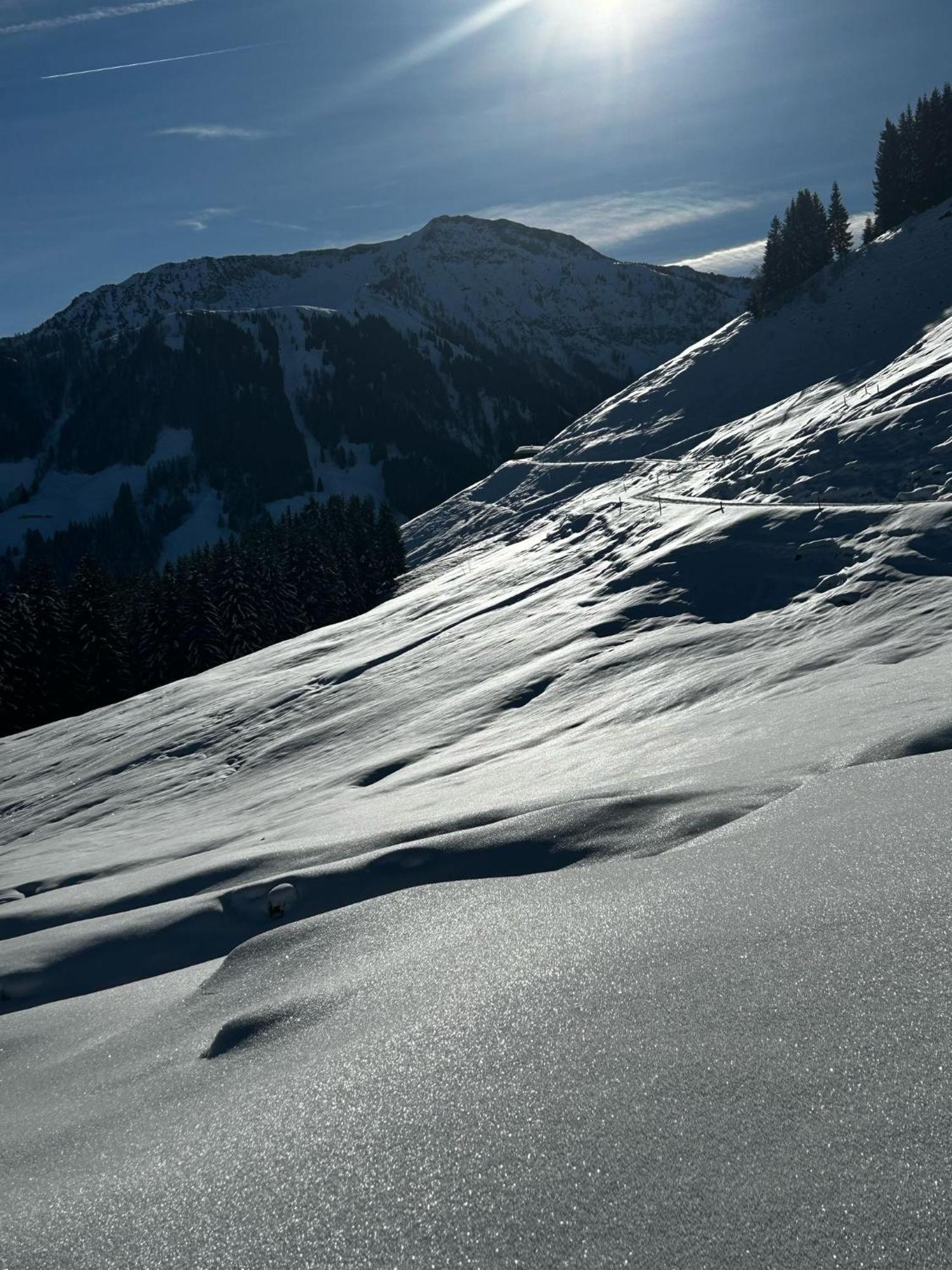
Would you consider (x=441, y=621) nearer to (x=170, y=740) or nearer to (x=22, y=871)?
(x=170, y=740)

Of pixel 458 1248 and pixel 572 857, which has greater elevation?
pixel 458 1248

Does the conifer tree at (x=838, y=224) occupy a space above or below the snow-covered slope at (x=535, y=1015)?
above

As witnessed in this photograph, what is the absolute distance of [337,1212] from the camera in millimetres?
2381

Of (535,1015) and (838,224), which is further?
(838,224)

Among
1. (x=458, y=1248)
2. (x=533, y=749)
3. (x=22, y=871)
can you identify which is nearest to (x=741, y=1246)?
(x=458, y=1248)

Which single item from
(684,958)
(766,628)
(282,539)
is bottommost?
(766,628)

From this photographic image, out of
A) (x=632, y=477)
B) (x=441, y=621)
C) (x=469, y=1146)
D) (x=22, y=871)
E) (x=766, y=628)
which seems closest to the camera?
(x=469, y=1146)

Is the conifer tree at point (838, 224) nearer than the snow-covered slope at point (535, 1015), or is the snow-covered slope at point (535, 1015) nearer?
the snow-covered slope at point (535, 1015)

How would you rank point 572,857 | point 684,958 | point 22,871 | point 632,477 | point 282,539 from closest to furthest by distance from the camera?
1. point 684,958
2. point 572,857
3. point 22,871
4. point 632,477
5. point 282,539

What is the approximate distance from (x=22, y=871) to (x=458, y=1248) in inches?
583

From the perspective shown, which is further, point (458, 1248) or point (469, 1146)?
point (469, 1146)

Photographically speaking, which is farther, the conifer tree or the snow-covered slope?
the conifer tree

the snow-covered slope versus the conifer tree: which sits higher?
the conifer tree

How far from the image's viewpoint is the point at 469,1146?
8.32 ft
